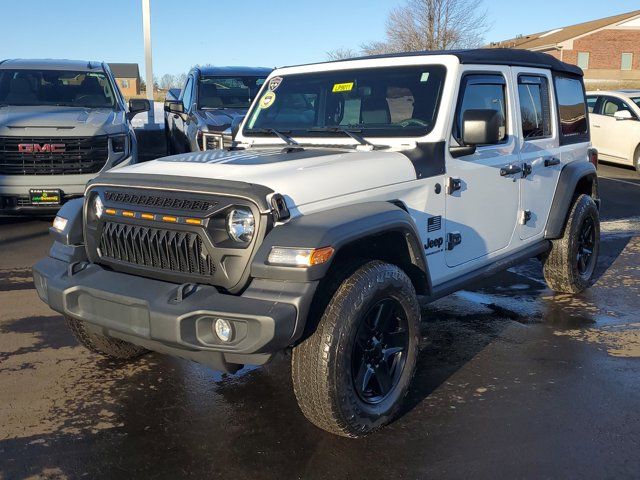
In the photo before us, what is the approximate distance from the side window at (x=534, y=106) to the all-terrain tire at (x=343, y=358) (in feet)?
7.21

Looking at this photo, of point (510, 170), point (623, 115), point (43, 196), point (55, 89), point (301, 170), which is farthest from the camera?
point (623, 115)

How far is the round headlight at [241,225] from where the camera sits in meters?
2.98

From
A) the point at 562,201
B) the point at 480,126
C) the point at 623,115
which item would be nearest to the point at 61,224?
the point at 480,126

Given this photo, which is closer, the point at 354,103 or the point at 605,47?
the point at 354,103

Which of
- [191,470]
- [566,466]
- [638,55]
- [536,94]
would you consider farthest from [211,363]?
[638,55]

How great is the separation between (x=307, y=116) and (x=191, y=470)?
8.24 feet

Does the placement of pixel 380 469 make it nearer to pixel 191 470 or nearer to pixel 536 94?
pixel 191 470

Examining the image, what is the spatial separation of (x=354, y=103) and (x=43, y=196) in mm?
4737

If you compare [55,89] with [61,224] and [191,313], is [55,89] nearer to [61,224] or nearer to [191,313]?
[61,224]

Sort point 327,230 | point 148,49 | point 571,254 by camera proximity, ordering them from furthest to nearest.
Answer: point 148,49 < point 571,254 < point 327,230

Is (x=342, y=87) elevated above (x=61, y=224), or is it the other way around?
(x=342, y=87)

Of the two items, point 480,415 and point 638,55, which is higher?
point 638,55

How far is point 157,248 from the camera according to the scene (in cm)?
314

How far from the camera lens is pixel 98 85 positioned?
29.8 ft
